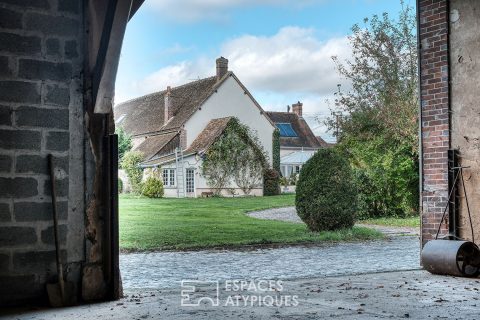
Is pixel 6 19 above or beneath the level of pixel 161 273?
above

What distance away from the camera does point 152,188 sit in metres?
27.0

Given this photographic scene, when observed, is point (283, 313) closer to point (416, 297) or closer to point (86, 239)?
point (416, 297)

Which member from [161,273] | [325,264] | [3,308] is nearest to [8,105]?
[3,308]

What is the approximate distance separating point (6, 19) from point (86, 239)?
2081 mm

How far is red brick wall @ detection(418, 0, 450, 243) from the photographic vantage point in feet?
25.0

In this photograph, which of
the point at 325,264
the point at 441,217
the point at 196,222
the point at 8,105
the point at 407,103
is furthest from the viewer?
the point at 407,103

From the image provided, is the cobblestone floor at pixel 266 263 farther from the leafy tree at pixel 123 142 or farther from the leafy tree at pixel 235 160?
the leafy tree at pixel 123 142

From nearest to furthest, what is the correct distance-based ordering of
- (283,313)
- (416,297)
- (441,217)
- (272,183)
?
(283,313), (416,297), (441,217), (272,183)

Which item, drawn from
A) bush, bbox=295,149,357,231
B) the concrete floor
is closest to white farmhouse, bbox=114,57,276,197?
bush, bbox=295,149,357,231

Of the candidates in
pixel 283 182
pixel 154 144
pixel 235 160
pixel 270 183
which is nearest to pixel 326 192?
pixel 235 160

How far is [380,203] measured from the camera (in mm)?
18203

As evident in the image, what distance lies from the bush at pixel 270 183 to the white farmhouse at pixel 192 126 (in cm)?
37

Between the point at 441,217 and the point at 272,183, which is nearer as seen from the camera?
the point at 441,217

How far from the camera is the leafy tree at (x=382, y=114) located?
1752 cm
